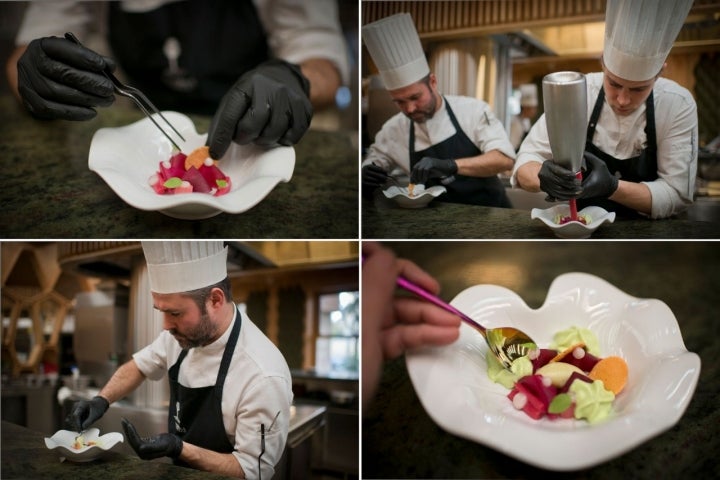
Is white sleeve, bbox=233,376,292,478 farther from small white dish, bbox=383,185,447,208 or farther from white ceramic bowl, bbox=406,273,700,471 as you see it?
small white dish, bbox=383,185,447,208

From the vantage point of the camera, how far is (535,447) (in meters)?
1.47

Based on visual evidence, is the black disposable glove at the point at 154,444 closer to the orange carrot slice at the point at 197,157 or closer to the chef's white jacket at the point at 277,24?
the orange carrot slice at the point at 197,157

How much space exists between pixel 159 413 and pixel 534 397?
1007 mm

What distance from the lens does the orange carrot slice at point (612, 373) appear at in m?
1.66

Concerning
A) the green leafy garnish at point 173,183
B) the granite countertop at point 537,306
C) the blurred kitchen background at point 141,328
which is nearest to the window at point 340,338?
the blurred kitchen background at point 141,328

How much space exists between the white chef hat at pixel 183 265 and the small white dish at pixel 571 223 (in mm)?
892

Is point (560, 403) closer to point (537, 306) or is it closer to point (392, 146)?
point (537, 306)

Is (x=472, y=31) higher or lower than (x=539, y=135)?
higher

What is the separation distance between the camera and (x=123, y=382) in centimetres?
190

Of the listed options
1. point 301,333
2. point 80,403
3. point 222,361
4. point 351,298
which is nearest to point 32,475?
point 80,403

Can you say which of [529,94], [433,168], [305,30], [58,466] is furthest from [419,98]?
[58,466]

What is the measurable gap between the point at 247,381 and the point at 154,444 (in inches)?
11.1

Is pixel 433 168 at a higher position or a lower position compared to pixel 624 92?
lower

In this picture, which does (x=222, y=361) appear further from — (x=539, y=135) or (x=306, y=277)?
(x=539, y=135)
